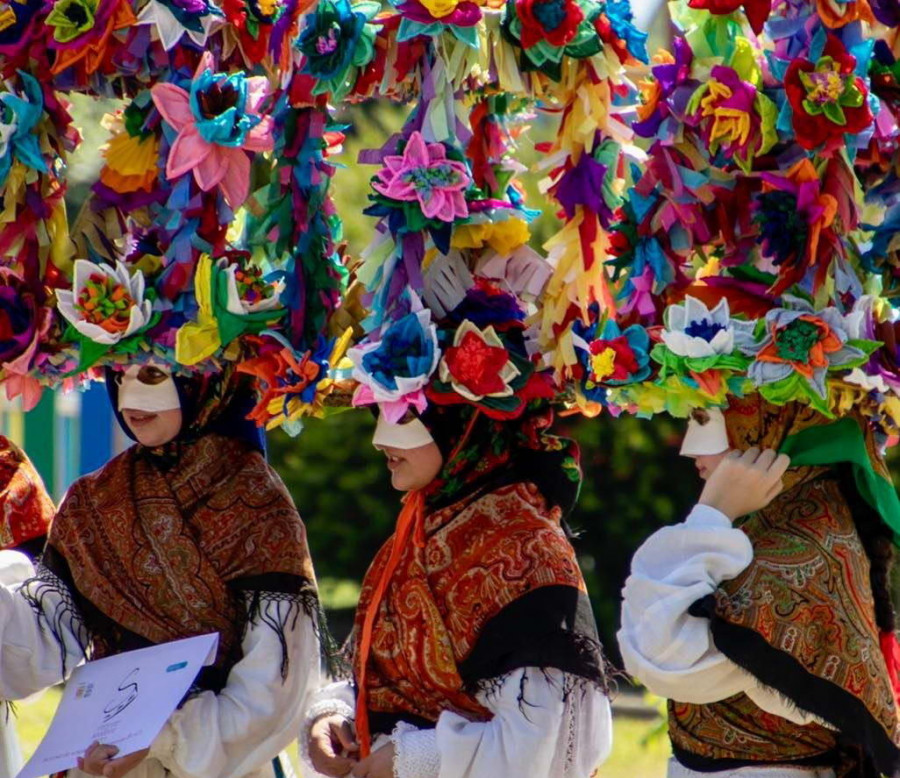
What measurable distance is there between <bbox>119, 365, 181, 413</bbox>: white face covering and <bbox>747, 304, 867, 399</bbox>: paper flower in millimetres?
1422

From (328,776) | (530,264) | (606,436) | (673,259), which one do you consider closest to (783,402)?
(673,259)

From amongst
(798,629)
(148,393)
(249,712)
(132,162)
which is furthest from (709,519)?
(132,162)

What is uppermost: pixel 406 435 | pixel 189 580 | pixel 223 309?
pixel 223 309

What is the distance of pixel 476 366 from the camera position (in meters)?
3.23

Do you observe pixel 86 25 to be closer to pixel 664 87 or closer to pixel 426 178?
pixel 426 178

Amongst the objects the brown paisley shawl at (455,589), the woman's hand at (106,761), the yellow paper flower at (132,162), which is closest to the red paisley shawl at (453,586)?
the brown paisley shawl at (455,589)

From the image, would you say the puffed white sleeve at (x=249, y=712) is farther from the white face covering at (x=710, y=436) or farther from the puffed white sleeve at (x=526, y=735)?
the white face covering at (x=710, y=436)

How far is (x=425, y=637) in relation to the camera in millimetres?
3402

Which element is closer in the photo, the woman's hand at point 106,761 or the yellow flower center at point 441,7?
the yellow flower center at point 441,7

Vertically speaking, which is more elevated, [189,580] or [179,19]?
[179,19]

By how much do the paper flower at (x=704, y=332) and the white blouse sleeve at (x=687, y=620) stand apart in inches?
11.9

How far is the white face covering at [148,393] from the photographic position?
3.81 metres

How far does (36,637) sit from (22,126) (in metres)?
1.15

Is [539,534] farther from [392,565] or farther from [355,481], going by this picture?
[355,481]
